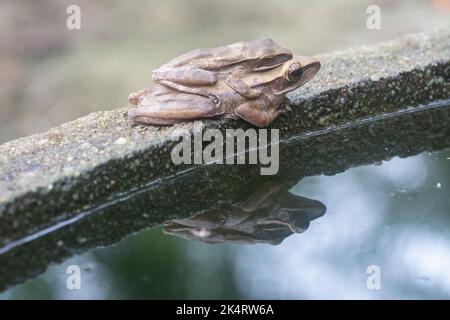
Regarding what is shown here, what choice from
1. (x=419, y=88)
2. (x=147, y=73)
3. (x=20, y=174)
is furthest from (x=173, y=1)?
(x=20, y=174)

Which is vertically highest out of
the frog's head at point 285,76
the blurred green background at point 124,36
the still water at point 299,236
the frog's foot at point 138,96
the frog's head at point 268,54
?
the blurred green background at point 124,36

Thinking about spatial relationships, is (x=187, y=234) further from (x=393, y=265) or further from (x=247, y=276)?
(x=393, y=265)

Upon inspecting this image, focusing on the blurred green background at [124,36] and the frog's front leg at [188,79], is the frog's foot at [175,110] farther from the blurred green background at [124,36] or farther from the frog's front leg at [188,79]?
the blurred green background at [124,36]

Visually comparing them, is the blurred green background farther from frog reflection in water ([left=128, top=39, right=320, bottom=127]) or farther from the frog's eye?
the frog's eye

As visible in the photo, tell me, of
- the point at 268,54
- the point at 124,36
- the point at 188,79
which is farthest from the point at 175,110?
the point at 124,36

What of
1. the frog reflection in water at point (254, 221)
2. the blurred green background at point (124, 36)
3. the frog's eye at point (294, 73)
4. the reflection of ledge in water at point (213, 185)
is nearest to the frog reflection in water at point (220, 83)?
the frog's eye at point (294, 73)

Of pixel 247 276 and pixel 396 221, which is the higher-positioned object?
pixel 396 221
